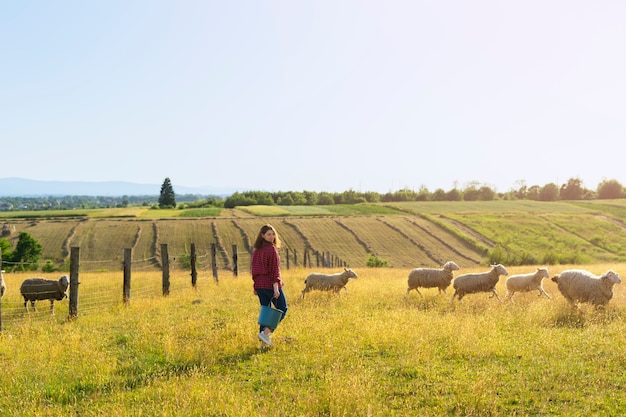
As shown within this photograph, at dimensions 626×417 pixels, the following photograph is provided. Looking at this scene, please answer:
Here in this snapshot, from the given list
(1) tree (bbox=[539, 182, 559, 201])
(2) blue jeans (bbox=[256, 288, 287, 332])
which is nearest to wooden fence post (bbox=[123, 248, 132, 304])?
(2) blue jeans (bbox=[256, 288, 287, 332])

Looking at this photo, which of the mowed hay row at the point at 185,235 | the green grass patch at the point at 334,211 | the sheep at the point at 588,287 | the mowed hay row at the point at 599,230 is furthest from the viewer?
the green grass patch at the point at 334,211

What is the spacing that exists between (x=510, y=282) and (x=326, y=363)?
10816 millimetres

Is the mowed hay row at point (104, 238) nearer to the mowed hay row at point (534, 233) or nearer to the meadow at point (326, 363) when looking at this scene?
the meadow at point (326, 363)

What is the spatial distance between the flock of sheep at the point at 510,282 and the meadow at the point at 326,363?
51cm

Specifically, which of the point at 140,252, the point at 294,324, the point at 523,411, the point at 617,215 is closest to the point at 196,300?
the point at 294,324

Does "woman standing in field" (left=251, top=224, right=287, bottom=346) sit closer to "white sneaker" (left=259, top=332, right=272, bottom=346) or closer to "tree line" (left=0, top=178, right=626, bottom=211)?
"white sneaker" (left=259, top=332, right=272, bottom=346)

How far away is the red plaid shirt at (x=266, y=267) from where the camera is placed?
379 inches

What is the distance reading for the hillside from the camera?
6287 centimetres

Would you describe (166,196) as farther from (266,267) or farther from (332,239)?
(266,267)

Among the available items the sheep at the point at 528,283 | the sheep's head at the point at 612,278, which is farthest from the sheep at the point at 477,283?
the sheep's head at the point at 612,278

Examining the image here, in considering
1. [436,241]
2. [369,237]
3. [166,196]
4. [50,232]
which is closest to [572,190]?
[436,241]

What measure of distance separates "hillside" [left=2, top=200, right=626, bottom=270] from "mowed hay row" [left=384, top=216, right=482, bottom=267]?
0.15 metres

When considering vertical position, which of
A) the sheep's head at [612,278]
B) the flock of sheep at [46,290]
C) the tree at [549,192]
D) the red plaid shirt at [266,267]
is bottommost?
the flock of sheep at [46,290]

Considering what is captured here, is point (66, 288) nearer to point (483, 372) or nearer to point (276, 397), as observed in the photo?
point (276, 397)
